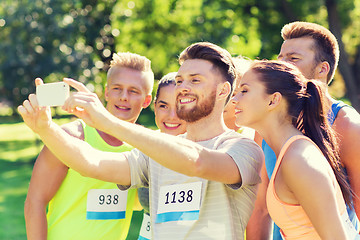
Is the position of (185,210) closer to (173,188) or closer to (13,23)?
(173,188)

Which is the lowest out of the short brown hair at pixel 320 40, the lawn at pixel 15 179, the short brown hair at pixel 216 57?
the lawn at pixel 15 179

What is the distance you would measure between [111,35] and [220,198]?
57.6 feet

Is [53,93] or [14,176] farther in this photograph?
[14,176]

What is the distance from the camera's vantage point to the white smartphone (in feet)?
7.45

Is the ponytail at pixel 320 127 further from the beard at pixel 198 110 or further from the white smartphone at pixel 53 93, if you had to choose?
the white smartphone at pixel 53 93

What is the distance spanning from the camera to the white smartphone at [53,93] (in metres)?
2.27

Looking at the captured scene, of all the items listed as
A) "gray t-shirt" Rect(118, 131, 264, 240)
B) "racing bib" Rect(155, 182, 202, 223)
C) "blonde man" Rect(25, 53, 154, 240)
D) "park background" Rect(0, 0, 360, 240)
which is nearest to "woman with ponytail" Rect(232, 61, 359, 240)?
"gray t-shirt" Rect(118, 131, 264, 240)

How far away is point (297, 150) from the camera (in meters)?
2.31

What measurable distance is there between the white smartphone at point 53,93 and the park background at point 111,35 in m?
10.1

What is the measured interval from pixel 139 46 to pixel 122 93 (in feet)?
53.8

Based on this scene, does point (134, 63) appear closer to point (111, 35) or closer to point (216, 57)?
point (216, 57)

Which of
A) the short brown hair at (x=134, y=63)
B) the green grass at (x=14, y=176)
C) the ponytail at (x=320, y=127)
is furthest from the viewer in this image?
the green grass at (x=14, y=176)

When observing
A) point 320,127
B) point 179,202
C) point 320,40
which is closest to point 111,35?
point 320,40

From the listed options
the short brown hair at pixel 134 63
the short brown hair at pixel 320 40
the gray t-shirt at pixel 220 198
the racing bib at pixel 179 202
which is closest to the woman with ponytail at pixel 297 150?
the gray t-shirt at pixel 220 198
